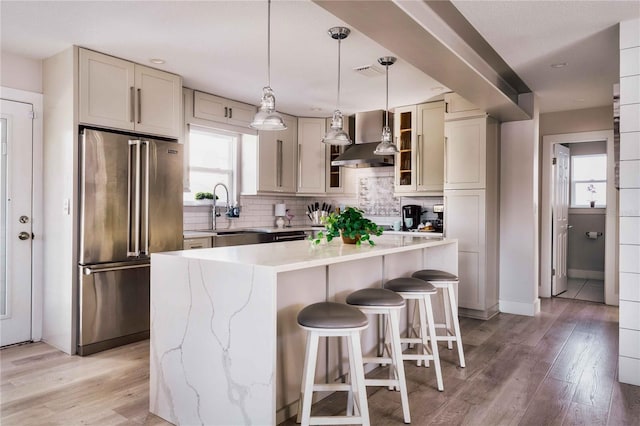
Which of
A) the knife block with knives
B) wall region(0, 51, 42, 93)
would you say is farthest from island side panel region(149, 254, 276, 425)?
the knife block with knives

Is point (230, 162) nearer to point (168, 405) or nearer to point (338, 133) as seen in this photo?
point (338, 133)

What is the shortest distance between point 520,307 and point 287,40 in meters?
3.71

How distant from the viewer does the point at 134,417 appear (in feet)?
7.75

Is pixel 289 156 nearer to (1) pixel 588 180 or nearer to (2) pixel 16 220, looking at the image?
(2) pixel 16 220

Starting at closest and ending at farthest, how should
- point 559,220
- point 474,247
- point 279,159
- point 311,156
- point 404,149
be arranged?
point 474,247
point 404,149
point 279,159
point 559,220
point 311,156

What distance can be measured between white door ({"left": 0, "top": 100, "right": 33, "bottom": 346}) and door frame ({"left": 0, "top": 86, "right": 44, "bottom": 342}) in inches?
1.2

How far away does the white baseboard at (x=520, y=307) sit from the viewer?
4.65 meters

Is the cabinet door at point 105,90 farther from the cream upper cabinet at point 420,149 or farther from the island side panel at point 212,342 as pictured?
the cream upper cabinet at point 420,149

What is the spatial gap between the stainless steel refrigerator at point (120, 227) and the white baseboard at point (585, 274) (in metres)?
6.43

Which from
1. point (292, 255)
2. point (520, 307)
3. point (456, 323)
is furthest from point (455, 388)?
point (520, 307)

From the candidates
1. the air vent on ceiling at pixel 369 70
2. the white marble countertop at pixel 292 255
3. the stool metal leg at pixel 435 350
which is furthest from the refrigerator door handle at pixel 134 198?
the stool metal leg at pixel 435 350

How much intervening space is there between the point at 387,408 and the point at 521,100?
3.64 meters

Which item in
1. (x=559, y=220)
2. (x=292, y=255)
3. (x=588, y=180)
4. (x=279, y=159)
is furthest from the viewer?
(x=588, y=180)

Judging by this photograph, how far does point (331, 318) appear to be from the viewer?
6.77 feet
